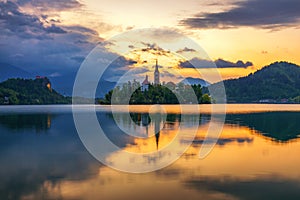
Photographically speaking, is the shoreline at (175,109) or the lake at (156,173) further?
the shoreline at (175,109)

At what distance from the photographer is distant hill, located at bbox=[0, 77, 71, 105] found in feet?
→ 554

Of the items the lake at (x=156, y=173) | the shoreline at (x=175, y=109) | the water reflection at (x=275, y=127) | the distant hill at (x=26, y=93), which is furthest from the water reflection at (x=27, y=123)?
the distant hill at (x=26, y=93)

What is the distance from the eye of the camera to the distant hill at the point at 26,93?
554 ft

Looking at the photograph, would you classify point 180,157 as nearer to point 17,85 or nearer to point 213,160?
point 213,160

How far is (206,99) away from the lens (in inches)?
Answer: 5778

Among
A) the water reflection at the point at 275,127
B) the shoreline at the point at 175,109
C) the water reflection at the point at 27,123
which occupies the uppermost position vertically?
the shoreline at the point at 175,109

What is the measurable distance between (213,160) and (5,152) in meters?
11.0

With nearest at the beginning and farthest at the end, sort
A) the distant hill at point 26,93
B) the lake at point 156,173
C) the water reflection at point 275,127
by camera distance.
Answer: the lake at point 156,173 < the water reflection at point 275,127 < the distant hill at point 26,93

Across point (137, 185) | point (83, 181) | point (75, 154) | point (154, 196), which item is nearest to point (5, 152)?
point (75, 154)

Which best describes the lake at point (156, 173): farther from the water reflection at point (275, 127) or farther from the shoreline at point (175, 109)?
the shoreline at point (175, 109)

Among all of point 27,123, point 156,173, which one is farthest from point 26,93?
point 156,173

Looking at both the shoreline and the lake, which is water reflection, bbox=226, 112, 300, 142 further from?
the shoreline

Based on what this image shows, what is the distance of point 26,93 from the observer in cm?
18225

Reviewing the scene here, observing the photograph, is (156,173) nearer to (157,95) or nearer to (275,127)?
(275,127)
